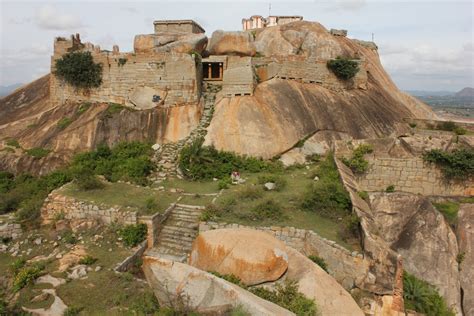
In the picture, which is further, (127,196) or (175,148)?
(175,148)

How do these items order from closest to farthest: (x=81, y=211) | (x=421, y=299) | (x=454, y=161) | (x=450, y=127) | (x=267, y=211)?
(x=421, y=299) → (x=267, y=211) → (x=81, y=211) → (x=454, y=161) → (x=450, y=127)

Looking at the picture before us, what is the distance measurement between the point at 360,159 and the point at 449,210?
3.75 meters

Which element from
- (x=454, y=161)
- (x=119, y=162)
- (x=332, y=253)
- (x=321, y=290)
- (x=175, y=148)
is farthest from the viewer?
(x=175, y=148)

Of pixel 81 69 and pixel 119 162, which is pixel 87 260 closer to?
pixel 119 162

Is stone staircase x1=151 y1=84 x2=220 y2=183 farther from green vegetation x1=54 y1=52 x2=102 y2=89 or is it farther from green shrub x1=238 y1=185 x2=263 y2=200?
green vegetation x1=54 y1=52 x2=102 y2=89

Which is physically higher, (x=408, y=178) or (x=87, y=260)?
(x=408, y=178)

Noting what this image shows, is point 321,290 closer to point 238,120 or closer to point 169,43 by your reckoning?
point 238,120

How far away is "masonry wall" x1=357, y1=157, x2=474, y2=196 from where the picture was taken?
13969 mm

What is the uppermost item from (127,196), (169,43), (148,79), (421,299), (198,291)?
(169,43)

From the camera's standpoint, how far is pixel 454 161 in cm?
1358

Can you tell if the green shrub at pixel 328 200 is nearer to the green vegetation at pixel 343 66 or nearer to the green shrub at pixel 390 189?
the green shrub at pixel 390 189

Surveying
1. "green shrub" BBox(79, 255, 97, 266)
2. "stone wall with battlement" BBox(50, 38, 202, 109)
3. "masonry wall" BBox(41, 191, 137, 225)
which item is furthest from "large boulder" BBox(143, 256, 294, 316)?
"stone wall with battlement" BBox(50, 38, 202, 109)

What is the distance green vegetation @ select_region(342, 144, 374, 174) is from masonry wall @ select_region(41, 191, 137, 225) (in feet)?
29.9

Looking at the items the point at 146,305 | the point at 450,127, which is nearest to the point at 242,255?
the point at 146,305
